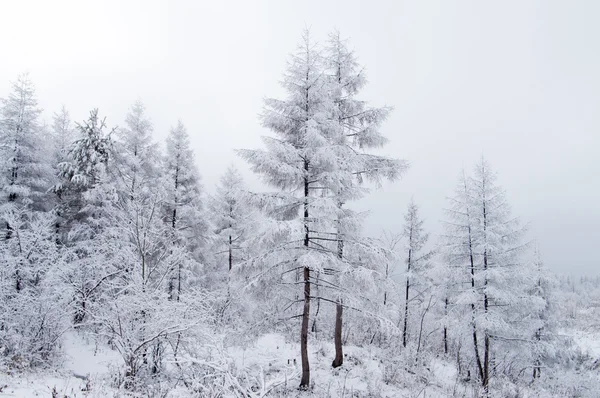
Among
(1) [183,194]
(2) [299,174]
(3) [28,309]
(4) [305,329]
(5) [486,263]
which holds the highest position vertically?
(2) [299,174]

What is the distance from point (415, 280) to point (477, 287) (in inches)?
343

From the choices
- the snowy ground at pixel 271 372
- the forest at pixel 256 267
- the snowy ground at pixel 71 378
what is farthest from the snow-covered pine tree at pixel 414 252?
the snowy ground at pixel 71 378

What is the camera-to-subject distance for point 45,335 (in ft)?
31.6

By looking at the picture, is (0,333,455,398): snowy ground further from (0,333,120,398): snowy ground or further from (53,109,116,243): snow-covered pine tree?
(53,109,116,243): snow-covered pine tree

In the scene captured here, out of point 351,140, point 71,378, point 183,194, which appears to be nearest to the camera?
point 71,378

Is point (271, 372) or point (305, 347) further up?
point (305, 347)

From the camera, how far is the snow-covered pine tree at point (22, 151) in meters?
18.6

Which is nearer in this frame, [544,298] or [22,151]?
[22,151]

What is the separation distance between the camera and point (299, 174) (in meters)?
10.2

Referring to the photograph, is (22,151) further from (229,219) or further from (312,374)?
(312,374)

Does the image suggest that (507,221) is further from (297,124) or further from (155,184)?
(155,184)

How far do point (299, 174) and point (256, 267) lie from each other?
311 centimetres

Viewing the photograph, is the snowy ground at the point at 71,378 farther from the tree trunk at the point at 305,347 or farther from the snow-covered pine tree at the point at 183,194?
the snow-covered pine tree at the point at 183,194

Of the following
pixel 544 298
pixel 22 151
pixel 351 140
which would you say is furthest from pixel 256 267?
pixel 544 298
